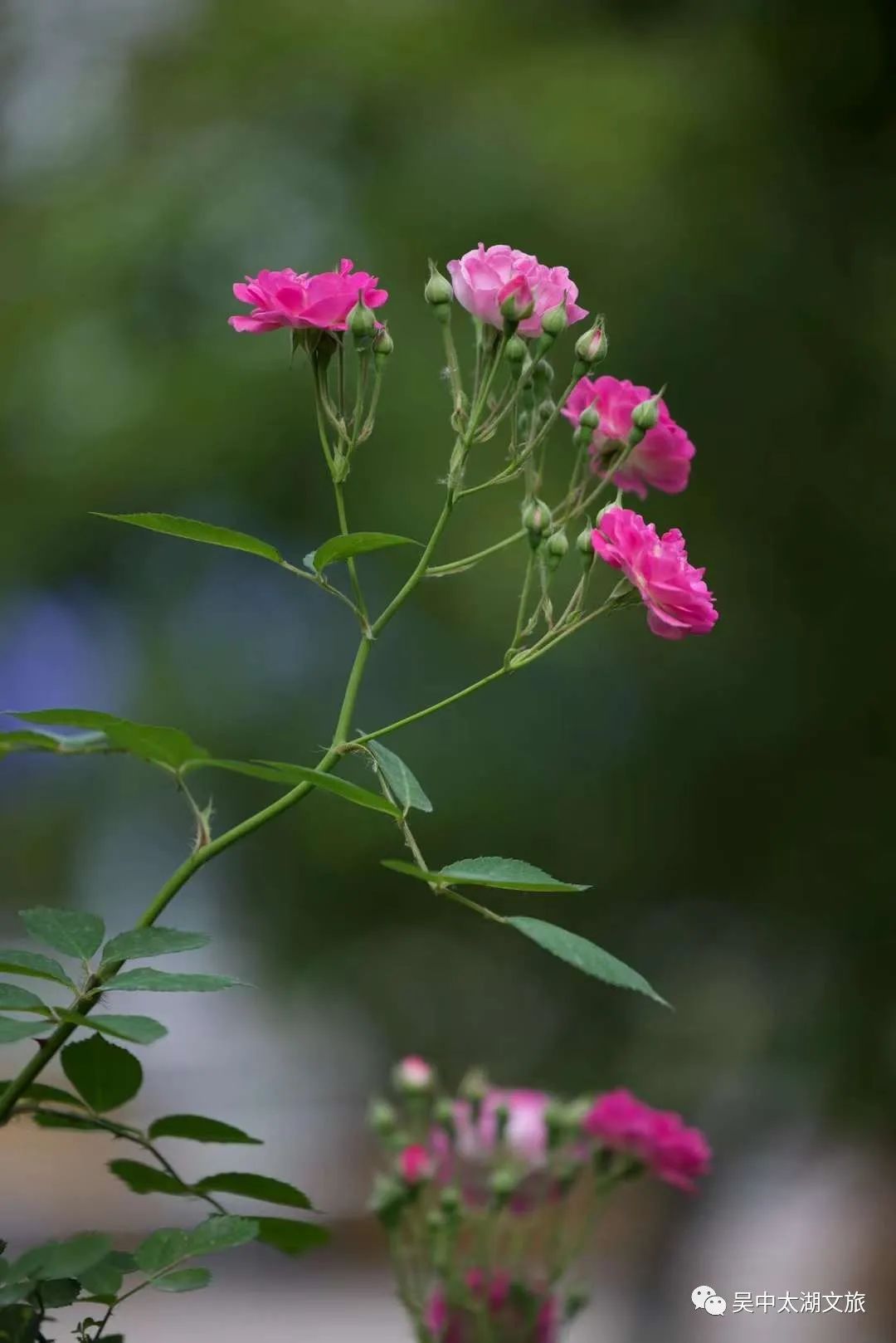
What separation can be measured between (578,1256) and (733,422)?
5.59 ft

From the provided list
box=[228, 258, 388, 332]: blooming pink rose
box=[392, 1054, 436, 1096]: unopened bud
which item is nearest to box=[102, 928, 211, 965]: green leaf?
box=[228, 258, 388, 332]: blooming pink rose

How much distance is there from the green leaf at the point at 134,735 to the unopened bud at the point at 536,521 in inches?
6.1

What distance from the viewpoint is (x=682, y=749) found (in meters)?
2.11

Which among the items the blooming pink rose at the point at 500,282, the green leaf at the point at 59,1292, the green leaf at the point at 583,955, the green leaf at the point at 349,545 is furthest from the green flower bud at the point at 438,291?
the green leaf at the point at 59,1292

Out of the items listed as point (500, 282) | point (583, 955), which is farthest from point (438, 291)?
point (583, 955)

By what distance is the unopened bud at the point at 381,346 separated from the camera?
19.6 inches

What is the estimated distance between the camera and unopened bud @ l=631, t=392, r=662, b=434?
19.5 inches

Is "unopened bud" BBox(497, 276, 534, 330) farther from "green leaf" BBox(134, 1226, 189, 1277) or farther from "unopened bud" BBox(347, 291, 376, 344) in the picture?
"green leaf" BBox(134, 1226, 189, 1277)

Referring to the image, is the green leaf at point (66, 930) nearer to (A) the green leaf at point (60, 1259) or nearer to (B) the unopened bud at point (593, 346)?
(A) the green leaf at point (60, 1259)

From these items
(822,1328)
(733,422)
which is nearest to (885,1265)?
(822,1328)

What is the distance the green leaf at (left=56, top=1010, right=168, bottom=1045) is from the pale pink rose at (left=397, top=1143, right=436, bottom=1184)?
10.7 inches

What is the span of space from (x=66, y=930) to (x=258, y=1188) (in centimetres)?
11

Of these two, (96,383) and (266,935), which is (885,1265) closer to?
(266,935)

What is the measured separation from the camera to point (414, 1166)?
0.63 m
